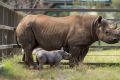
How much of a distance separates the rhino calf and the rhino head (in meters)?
0.84

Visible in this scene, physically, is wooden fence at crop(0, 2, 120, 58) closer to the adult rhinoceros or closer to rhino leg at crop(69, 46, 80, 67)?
the adult rhinoceros

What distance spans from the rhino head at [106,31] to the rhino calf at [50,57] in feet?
2.76

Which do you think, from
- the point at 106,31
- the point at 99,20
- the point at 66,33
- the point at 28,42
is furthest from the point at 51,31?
the point at 106,31

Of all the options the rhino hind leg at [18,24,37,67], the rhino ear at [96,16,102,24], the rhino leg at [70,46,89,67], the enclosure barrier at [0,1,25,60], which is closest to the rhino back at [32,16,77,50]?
the rhino hind leg at [18,24,37,67]

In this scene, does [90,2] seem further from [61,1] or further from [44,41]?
[44,41]

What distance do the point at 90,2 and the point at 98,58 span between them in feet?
26.7

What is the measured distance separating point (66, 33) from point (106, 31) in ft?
2.89

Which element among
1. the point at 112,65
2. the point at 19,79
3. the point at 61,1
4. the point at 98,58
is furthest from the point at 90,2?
the point at 19,79

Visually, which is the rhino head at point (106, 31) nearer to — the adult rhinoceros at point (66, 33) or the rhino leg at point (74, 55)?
the adult rhinoceros at point (66, 33)

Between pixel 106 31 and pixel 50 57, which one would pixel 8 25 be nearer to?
pixel 50 57

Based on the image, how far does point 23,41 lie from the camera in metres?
9.91

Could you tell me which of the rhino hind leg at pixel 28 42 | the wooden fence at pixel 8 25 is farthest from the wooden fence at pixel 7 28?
the rhino hind leg at pixel 28 42

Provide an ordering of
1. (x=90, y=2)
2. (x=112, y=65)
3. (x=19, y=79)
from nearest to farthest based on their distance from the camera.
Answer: (x=19, y=79) < (x=112, y=65) < (x=90, y=2)

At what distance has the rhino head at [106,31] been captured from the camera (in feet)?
31.0
